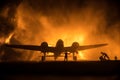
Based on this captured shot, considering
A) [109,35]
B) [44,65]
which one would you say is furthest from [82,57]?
[44,65]

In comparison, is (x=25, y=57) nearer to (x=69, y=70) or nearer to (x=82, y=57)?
(x=82, y=57)

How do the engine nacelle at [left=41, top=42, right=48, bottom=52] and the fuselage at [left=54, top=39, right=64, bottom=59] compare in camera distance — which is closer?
the fuselage at [left=54, top=39, right=64, bottom=59]

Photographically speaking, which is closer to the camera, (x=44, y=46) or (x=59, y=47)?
(x=44, y=46)

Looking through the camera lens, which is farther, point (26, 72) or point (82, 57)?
point (82, 57)

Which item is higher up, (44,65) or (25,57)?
(25,57)

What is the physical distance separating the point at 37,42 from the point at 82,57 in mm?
30698

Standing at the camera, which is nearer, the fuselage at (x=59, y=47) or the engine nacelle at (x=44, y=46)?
the fuselage at (x=59, y=47)

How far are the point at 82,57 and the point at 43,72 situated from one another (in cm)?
12142

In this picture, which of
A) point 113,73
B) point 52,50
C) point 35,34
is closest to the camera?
point 113,73

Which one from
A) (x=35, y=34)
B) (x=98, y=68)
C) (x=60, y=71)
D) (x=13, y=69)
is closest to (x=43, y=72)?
(x=60, y=71)

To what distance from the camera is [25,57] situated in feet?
535

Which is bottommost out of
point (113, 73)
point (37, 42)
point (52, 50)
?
point (113, 73)

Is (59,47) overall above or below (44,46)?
below

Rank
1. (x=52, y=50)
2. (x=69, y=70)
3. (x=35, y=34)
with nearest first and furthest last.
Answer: (x=69, y=70) < (x=52, y=50) < (x=35, y=34)
